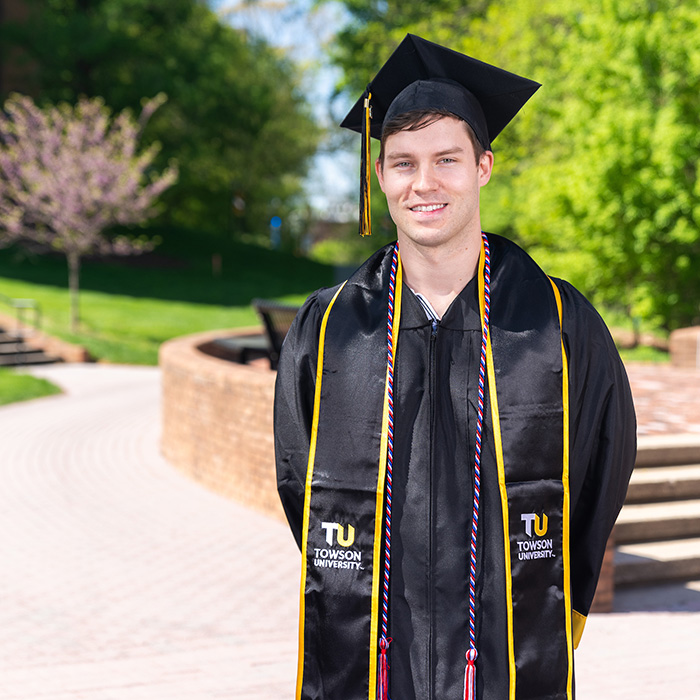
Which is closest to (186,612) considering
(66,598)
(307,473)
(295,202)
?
(66,598)

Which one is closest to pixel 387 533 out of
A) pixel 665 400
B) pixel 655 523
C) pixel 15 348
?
pixel 655 523

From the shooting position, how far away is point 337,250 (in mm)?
66500

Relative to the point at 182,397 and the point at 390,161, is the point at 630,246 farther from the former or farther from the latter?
the point at 390,161

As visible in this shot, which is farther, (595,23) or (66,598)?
(595,23)

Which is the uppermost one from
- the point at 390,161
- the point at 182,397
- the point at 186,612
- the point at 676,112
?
the point at 676,112

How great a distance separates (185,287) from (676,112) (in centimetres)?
1860

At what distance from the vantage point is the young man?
220 cm

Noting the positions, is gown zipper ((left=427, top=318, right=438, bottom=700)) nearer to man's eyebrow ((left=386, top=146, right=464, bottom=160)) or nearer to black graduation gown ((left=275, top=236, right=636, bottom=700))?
black graduation gown ((left=275, top=236, right=636, bottom=700))

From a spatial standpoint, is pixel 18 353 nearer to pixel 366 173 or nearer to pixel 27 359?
pixel 27 359

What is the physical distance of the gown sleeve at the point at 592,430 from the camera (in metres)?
2.32

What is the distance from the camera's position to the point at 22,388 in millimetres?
14938

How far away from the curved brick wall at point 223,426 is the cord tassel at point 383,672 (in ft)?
17.1

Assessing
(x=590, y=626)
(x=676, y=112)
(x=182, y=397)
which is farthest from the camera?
(x=676, y=112)

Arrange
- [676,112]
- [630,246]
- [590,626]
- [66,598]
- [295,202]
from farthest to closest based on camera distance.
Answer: [295,202]
[630,246]
[676,112]
[66,598]
[590,626]
